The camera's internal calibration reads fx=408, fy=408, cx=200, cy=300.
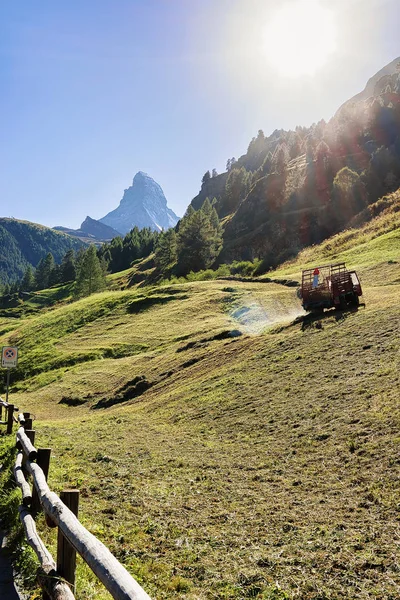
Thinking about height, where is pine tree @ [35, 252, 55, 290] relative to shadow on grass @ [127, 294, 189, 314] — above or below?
above

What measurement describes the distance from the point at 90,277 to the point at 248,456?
86.9m

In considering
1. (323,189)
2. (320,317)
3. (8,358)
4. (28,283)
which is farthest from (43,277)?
(320,317)

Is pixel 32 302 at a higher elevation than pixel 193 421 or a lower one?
higher

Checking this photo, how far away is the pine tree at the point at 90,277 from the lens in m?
94.6

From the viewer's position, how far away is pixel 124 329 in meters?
46.6

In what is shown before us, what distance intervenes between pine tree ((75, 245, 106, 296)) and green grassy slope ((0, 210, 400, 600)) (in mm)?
62926

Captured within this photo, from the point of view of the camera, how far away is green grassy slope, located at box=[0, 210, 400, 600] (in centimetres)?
671

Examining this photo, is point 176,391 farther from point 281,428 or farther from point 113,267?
point 113,267

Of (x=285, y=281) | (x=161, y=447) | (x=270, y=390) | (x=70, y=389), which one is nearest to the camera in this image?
(x=161, y=447)

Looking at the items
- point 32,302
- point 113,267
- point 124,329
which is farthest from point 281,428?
point 113,267

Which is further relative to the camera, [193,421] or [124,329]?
[124,329]

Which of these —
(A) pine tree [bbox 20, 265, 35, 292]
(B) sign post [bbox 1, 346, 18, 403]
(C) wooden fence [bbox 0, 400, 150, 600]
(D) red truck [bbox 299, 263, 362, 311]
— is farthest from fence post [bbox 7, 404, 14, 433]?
(A) pine tree [bbox 20, 265, 35, 292]

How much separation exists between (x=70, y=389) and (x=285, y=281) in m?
28.7

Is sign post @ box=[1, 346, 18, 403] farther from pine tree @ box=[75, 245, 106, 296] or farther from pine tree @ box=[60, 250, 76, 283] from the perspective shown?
pine tree @ box=[60, 250, 76, 283]
